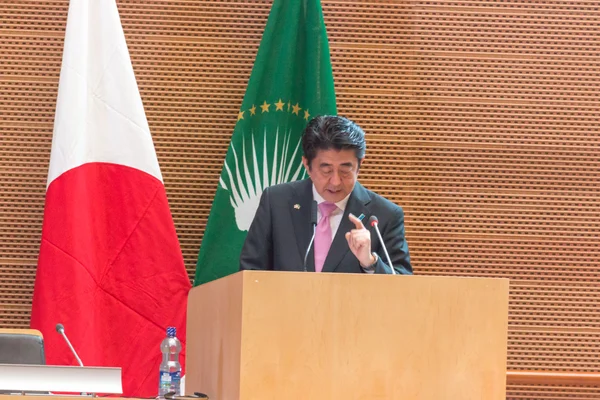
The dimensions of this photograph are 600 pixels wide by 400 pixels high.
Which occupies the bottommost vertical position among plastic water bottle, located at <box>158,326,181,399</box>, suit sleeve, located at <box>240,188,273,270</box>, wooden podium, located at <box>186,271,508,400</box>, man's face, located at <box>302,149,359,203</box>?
plastic water bottle, located at <box>158,326,181,399</box>

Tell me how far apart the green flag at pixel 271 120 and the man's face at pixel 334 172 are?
3.27 ft

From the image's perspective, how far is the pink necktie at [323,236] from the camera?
331cm

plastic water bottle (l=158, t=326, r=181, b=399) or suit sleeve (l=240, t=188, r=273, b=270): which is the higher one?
suit sleeve (l=240, t=188, r=273, b=270)

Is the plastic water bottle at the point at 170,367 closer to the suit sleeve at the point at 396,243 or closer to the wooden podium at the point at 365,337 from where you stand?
the wooden podium at the point at 365,337

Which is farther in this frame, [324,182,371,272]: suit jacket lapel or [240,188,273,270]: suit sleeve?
[240,188,273,270]: suit sleeve

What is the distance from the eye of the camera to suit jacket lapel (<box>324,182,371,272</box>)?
318cm

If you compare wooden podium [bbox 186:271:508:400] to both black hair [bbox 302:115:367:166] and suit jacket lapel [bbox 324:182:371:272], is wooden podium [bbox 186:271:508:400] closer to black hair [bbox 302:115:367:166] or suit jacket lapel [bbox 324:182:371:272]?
suit jacket lapel [bbox 324:182:371:272]

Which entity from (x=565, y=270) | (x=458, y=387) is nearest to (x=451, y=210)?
(x=565, y=270)

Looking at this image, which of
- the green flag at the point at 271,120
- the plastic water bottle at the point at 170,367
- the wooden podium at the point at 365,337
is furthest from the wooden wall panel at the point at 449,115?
the wooden podium at the point at 365,337

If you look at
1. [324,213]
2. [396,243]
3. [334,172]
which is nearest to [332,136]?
[334,172]

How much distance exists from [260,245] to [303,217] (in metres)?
0.20

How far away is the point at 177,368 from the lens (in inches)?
137

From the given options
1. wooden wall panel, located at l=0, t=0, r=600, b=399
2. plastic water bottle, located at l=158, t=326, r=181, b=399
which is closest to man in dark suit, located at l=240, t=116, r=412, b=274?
plastic water bottle, located at l=158, t=326, r=181, b=399

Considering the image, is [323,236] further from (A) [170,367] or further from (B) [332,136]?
(A) [170,367]
